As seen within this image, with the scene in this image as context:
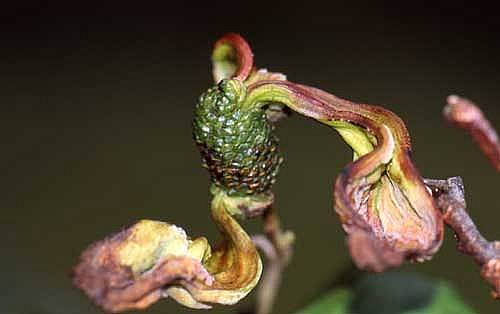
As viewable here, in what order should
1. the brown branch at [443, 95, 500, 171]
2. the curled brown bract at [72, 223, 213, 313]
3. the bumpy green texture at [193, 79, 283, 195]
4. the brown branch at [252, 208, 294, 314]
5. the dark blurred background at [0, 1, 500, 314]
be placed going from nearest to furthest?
1. the brown branch at [443, 95, 500, 171]
2. the curled brown bract at [72, 223, 213, 313]
3. the bumpy green texture at [193, 79, 283, 195]
4. the brown branch at [252, 208, 294, 314]
5. the dark blurred background at [0, 1, 500, 314]

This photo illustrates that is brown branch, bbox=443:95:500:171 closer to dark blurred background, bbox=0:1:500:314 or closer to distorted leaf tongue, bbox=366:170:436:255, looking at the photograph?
distorted leaf tongue, bbox=366:170:436:255

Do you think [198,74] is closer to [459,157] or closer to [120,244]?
[459,157]

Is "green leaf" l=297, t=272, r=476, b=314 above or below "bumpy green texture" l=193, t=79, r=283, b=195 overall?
below

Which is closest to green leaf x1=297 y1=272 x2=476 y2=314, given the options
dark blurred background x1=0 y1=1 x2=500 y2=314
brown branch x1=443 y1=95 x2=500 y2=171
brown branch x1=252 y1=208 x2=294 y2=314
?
brown branch x1=252 y1=208 x2=294 y2=314

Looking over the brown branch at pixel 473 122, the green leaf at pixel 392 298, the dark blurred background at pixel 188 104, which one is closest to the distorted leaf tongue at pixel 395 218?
the brown branch at pixel 473 122

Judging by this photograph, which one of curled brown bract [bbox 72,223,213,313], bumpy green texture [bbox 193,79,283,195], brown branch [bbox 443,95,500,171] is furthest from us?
bumpy green texture [bbox 193,79,283,195]

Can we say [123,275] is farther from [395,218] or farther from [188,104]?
[188,104]

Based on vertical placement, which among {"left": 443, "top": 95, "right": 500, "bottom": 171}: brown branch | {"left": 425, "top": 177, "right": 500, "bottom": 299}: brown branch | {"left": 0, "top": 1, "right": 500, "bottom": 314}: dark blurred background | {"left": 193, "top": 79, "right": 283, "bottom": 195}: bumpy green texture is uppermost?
{"left": 0, "top": 1, "right": 500, "bottom": 314}: dark blurred background
